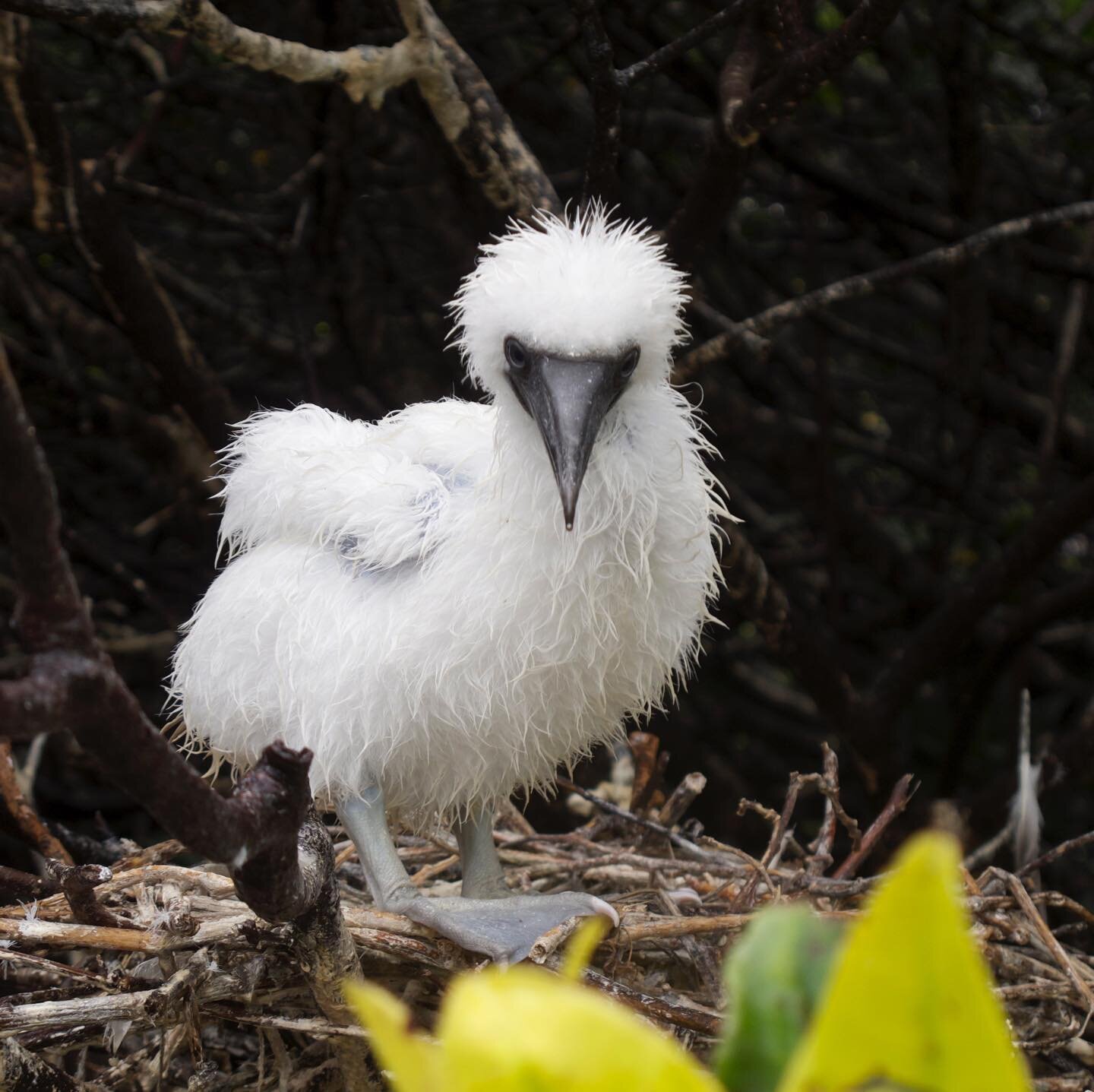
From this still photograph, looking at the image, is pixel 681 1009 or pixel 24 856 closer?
pixel 681 1009

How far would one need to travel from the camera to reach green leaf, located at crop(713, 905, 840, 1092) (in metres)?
0.66

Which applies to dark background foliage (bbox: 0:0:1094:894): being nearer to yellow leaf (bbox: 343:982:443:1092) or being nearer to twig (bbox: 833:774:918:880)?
twig (bbox: 833:774:918:880)

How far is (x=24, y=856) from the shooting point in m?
3.86

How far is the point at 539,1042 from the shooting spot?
55 cm

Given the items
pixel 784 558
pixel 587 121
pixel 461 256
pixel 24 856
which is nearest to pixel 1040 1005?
pixel 784 558

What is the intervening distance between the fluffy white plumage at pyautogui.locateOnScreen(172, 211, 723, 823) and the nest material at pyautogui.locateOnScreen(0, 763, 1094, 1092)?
0.30 meters

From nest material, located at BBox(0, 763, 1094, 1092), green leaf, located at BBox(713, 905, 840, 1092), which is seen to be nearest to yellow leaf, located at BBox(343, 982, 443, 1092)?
green leaf, located at BBox(713, 905, 840, 1092)

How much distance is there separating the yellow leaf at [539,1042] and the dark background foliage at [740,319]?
242cm

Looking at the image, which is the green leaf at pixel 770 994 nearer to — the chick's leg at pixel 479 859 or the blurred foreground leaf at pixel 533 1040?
the blurred foreground leaf at pixel 533 1040

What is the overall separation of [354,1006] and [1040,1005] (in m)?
1.34

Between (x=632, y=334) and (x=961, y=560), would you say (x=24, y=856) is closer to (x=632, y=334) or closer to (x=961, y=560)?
(x=632, y=334)

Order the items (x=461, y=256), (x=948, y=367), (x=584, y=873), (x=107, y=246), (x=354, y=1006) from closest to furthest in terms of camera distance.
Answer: (x=354, y=1006)
(x=584, y=873)
(x=107, y=246)
(x=461, y=256)
(x=948, y=367)

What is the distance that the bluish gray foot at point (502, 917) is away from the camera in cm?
201

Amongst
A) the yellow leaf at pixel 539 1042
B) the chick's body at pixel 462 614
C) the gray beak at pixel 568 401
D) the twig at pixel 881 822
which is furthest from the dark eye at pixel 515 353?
the yellow leaf at pixel 539 1042
